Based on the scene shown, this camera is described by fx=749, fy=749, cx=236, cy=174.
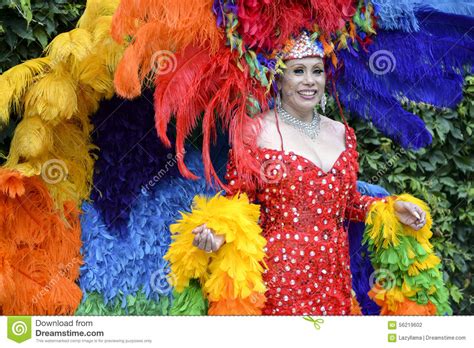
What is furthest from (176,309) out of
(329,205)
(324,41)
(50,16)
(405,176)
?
(405,176)

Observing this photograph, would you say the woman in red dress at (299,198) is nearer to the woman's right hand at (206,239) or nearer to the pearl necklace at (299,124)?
the pearl necklace at (299,124)

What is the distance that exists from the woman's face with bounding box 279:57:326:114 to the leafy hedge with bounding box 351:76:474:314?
1255 millimetres

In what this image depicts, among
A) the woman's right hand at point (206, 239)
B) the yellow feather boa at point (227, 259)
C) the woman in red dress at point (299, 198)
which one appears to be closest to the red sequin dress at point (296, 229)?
the woman in red dress at point (299, 198)

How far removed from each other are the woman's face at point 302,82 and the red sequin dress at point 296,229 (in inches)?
7.5

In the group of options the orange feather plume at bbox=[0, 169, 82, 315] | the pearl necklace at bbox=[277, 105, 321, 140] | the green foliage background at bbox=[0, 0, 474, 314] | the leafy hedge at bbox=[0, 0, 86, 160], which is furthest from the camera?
the green foliage background at bbox=[0, 0, 474, 314]

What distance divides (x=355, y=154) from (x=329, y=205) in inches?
10.4

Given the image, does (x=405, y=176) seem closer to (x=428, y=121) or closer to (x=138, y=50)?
(x=428, y=121)

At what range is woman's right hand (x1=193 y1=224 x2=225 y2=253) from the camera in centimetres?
232

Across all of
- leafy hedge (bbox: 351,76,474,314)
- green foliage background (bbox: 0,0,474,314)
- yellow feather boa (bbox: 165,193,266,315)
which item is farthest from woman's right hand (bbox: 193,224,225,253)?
leafy hedge (bbox: 351,76,474,314)

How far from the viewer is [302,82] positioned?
2.54m

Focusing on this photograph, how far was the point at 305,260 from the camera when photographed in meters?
2.53

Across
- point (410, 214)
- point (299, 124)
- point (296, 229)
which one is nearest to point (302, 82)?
point (299, 124)

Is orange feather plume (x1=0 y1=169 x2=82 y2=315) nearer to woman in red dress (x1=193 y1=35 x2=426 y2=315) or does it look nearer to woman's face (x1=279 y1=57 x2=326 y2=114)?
woman in red dress (x1=193 y1=35 x2=426 y2=315)

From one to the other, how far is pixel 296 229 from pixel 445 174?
1.71 meters
